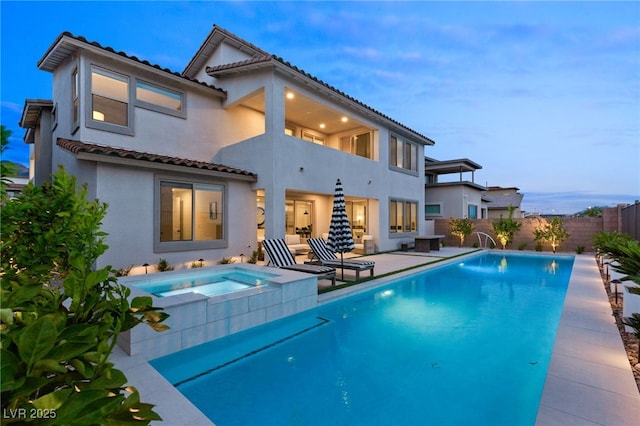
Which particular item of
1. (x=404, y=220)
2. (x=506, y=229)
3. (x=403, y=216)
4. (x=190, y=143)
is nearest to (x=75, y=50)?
(x=190, y=143)

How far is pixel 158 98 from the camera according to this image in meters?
12.3

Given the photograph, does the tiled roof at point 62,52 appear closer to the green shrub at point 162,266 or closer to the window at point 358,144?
the green shrub at point 162,266

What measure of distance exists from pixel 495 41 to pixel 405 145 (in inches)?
323

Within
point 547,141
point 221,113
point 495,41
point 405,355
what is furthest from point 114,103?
point 547,141

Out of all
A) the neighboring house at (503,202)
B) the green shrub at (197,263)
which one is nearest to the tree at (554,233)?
the neighboring house at (503,202)

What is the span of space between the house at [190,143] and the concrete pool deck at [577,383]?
6.35 metres

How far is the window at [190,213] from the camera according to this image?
35.4ft

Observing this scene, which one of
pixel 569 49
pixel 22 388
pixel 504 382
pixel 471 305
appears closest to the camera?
pixel 22 388

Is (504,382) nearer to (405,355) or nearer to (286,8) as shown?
(405,355)

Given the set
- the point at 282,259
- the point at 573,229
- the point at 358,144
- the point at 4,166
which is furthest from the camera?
the point at 573,229

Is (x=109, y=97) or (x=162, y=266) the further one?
(x=109, y=97)

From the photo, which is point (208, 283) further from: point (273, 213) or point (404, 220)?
point (404, 220)

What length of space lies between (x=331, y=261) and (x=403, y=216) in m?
10.8

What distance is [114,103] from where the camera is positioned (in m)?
11.2
